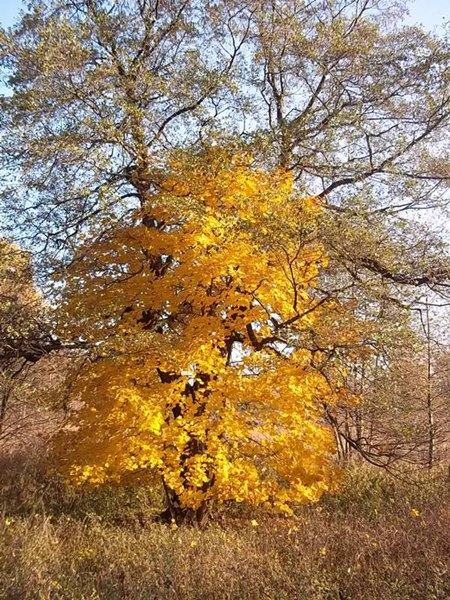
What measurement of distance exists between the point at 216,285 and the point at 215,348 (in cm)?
102

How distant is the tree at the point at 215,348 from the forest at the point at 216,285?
43mm

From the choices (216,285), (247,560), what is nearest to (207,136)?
(216,285)

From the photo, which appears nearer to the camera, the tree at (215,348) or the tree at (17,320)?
the tree at (215,348)

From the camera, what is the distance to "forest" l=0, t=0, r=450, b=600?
7379 millimetres

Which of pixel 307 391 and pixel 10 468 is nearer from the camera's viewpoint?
pixel 307 391

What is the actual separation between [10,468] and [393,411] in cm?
1048

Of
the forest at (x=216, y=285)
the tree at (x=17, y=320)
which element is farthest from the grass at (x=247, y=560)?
the tree at (x=17, y=320)

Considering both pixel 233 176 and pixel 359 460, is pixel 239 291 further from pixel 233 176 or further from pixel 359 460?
pixel 359 460

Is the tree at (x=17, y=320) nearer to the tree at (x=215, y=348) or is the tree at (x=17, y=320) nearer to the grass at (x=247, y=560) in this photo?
the tree at (x=215, y=348)

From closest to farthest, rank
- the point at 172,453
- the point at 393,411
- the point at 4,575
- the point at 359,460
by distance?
the point at 4,575 → the point at 172,453 → the point at 393,411 → the point at 359,460

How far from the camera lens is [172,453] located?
7.72 metres

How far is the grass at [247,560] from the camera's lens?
4773 millimetres

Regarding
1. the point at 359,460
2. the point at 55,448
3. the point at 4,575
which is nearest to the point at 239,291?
the point at 55,448

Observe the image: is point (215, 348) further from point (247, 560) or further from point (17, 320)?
point (247, 560)
